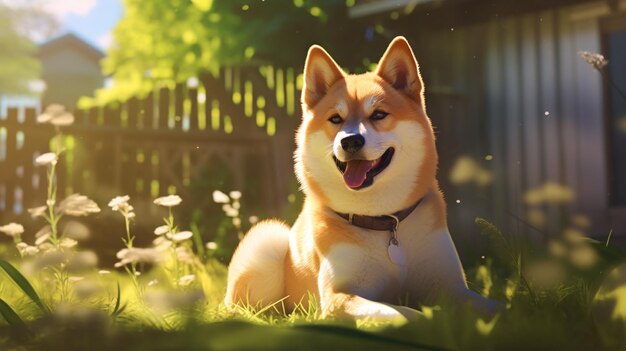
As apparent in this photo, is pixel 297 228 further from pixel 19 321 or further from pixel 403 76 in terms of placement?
pixel 19 321

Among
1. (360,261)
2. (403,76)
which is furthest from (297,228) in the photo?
(403,76)

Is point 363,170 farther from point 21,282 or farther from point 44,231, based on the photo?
point 44,231

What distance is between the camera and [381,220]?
99.1 inches

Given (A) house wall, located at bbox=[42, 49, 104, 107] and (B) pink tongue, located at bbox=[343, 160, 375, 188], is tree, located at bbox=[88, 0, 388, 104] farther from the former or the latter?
(A) house wall, located at bbox=[42, 49, 104, 107]

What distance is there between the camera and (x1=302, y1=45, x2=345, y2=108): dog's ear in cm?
266

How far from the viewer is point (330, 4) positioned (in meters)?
5.49

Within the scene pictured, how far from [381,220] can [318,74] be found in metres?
0.69

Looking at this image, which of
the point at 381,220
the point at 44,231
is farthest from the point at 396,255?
the point at 44,231

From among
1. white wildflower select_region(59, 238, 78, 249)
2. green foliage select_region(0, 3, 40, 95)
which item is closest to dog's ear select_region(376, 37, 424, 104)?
white wildflower select_region(59, 238, 78, 249)

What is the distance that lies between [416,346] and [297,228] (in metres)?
1.28

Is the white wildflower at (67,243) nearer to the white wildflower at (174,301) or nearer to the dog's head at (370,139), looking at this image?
the white wildflower at (174,301)

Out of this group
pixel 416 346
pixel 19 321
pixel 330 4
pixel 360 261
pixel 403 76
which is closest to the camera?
pixel 416 346

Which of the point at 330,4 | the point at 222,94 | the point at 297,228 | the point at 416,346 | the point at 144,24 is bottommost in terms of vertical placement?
the point at 416,346

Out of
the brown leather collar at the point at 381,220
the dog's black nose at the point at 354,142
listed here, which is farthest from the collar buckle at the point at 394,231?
the dog's black nose at the point at 354,142
